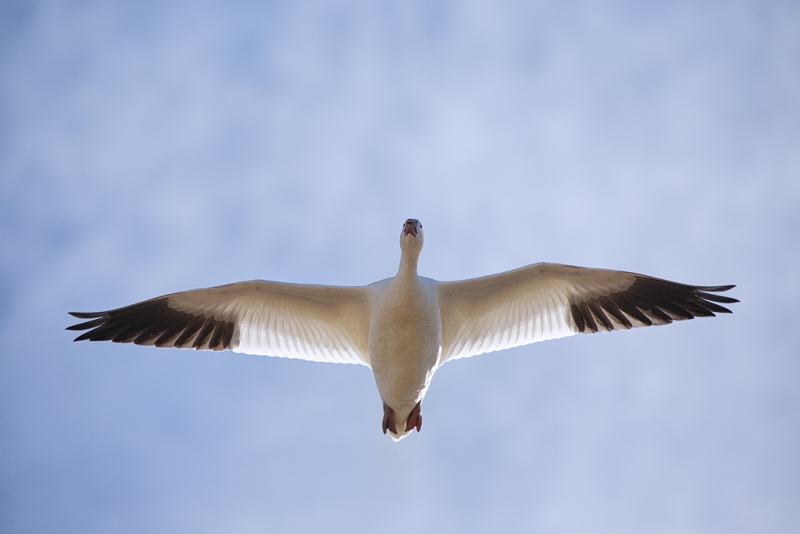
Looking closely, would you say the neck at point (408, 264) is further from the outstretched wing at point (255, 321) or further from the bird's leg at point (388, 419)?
the bird's leg at point (388, 419)

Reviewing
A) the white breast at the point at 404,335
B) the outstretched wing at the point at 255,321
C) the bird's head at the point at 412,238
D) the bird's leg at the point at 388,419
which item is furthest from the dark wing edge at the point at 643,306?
the outstretched wing at the point at 255,321

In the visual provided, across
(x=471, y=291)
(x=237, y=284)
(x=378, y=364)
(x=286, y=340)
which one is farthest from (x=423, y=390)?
(x=237, y=284)

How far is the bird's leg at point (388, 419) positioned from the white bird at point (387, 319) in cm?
1

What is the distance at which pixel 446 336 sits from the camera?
9391mm

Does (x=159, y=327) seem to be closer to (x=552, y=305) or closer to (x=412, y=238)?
(x=412, y=238)

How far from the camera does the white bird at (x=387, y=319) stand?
8531 mm

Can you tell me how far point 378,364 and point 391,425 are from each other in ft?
3.49

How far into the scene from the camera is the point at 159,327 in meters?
9.12

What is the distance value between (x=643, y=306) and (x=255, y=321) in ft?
15.9

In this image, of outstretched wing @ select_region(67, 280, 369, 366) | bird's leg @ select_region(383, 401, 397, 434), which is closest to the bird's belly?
bird's leg @ select_region(383, 401, 397, 434)

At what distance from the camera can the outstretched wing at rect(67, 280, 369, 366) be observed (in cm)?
898

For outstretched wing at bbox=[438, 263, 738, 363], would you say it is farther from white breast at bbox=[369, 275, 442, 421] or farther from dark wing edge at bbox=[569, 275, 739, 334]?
white breast at bbox=[369, 275, 442, 421]

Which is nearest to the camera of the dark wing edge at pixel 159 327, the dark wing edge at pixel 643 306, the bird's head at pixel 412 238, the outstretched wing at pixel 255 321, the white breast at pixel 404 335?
the white breast at pixel 404 335

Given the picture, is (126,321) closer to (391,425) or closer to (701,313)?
(391,425)
